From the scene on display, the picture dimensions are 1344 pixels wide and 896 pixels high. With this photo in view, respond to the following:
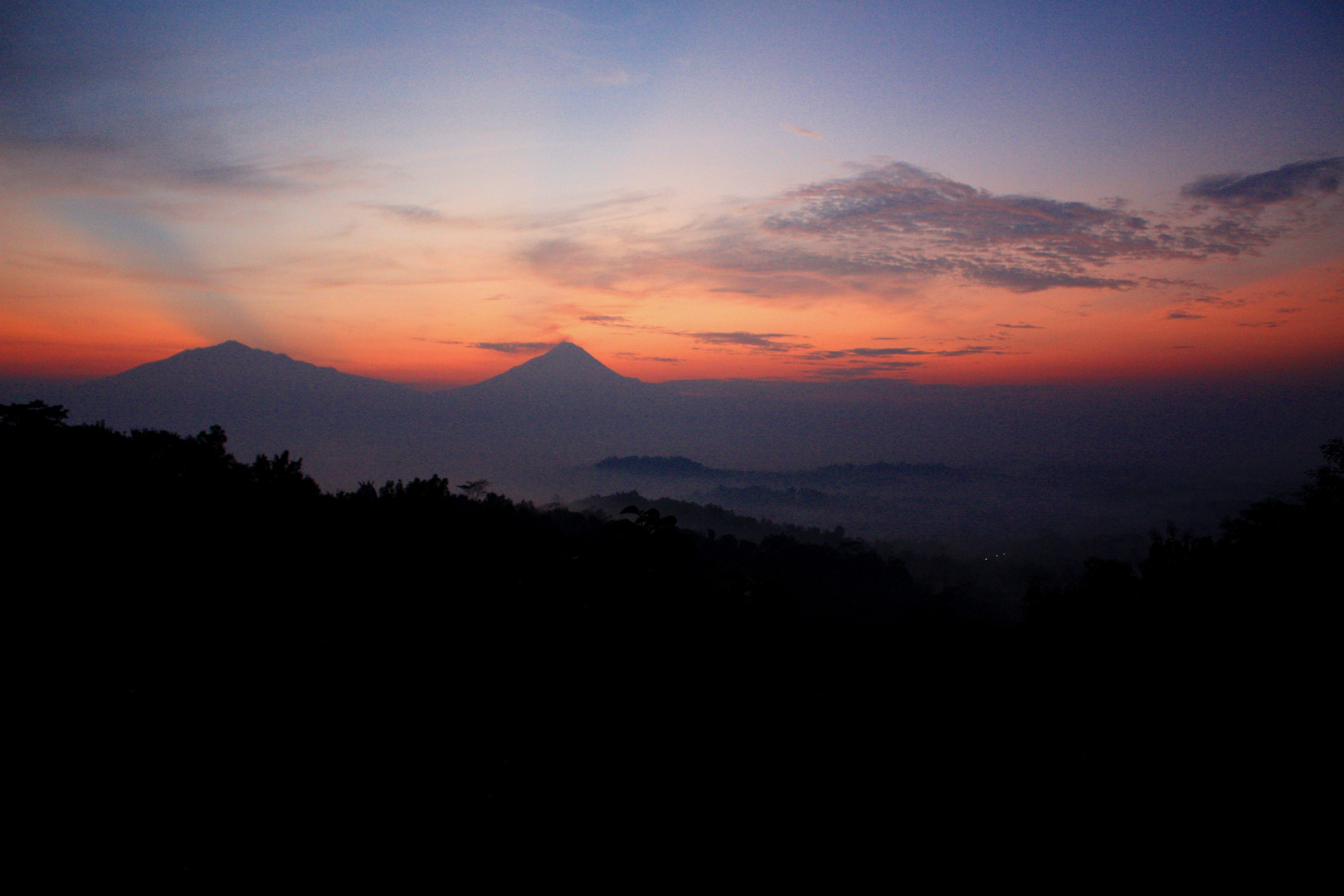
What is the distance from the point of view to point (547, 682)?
26.9 feet

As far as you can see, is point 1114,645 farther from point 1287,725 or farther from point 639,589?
point 639,589

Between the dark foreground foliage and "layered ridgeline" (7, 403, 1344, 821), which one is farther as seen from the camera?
"layered ridgeline" (7, 403, 1344, 821)

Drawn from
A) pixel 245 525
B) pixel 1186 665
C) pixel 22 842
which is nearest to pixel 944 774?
pixel 1186 665

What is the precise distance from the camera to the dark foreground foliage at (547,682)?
6.15 m

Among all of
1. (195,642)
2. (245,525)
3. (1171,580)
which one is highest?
(245,525)

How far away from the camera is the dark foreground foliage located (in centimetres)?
615

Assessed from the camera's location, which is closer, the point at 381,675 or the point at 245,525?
the point at 381,675

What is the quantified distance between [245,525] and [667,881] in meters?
11.3

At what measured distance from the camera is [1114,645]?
10.8 metres

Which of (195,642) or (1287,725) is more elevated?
(195,642)

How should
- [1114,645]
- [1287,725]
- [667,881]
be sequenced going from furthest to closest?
[1114,645]
[1287,725]
[667,881]

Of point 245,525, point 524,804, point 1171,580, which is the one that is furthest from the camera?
point 1171,580

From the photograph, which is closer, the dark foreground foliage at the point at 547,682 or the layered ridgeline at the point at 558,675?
the dark foreground foliage at the point at 547,682

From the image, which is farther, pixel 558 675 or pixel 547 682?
pixel 558 675
